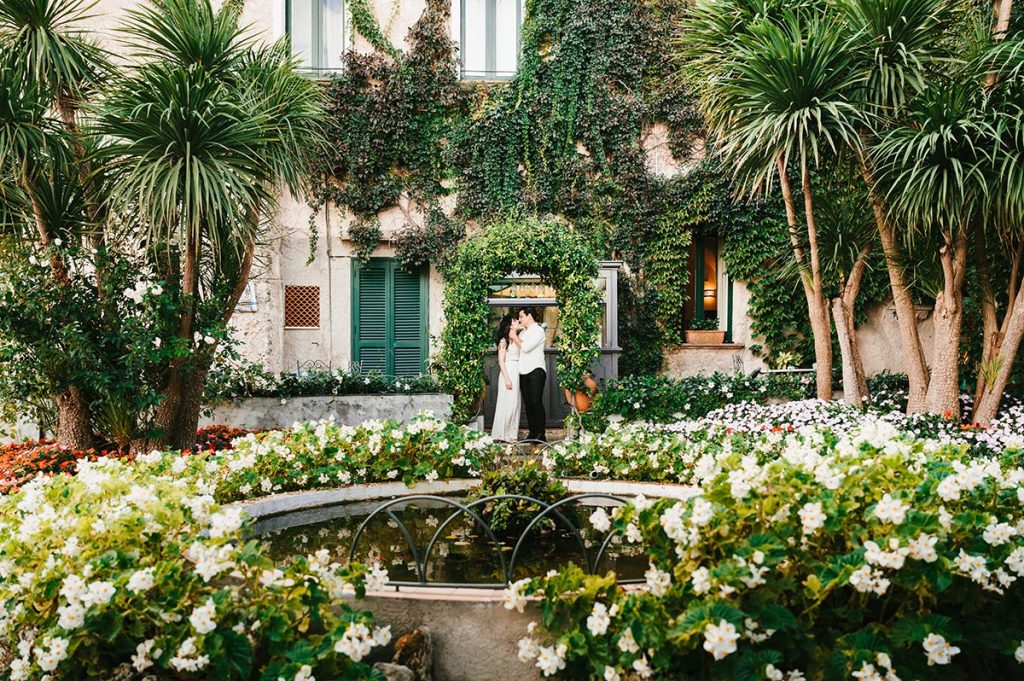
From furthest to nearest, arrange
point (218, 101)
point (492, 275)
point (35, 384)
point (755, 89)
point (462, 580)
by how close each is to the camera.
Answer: point (492, 275)
point (755, 89)
point (35, 384)
point (218, 101)
point (462, 580)

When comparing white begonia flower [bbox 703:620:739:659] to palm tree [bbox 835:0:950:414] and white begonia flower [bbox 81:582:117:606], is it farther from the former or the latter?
palm tree [bbox 835:0:950:414]

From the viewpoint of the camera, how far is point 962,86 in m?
6.53

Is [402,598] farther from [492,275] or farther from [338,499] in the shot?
[492,275]

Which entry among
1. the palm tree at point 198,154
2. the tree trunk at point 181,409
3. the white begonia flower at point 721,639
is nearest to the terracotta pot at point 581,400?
the palm tree at point 198,154

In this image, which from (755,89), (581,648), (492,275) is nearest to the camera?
(581,648)

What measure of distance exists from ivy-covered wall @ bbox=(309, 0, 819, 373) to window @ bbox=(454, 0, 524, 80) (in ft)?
0.80

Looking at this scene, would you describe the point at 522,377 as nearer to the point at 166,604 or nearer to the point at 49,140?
the point at 49,140

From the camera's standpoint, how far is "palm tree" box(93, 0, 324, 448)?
17.6 feet

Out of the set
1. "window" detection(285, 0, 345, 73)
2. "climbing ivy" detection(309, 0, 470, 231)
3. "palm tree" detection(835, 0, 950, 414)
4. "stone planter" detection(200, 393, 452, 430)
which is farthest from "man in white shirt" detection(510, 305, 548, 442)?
"window" detection(285, 0, 345, 73)

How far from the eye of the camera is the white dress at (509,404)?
316 inches

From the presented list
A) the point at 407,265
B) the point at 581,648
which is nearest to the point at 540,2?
the point at 407,265

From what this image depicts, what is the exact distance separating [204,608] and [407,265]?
9.08 metres

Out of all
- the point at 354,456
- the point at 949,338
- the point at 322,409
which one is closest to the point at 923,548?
the point at 354,456

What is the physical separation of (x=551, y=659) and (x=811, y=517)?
0.92 metres
